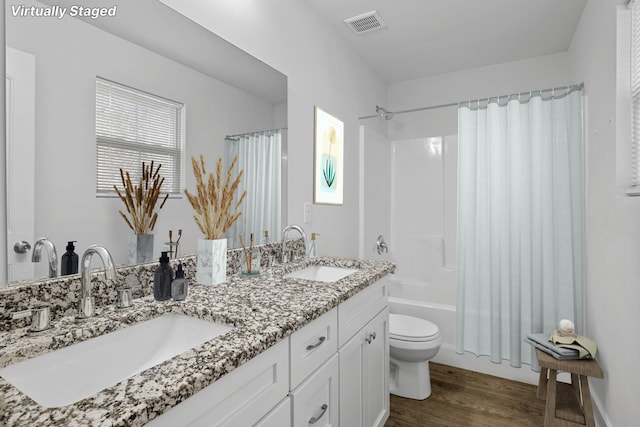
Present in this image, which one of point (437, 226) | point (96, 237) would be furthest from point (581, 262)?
point (96, 237)

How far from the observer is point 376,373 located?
5.52 feet

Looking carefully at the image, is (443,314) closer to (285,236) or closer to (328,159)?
(328,159)

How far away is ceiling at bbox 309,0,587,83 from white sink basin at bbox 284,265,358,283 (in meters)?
1.66

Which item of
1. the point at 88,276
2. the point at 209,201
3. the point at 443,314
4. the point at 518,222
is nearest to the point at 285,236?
the point at 209,201

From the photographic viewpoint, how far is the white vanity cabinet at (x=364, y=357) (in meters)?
1.32

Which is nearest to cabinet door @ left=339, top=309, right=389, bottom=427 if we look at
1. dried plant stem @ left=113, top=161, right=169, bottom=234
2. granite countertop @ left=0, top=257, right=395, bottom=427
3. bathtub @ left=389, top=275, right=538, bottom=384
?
granite countertop @ left=0, top=257, right=395, bottom=427

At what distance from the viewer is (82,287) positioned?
34.9 inches

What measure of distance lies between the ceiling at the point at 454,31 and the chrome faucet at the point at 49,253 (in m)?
1.98

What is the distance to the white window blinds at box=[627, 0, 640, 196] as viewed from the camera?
1341mm

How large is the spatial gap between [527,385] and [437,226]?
1.43 metres

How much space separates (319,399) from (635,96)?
174 centimetres

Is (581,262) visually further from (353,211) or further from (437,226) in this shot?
(353,211)

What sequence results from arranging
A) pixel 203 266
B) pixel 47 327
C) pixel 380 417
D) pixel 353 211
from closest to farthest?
pixel 47 327 → pixel 203 266 → pixel 380 417 → pixel 353 211

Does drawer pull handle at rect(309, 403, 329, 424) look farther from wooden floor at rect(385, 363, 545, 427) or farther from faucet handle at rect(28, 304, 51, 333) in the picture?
wooden floor at rect(385, 363, 545, 427)
